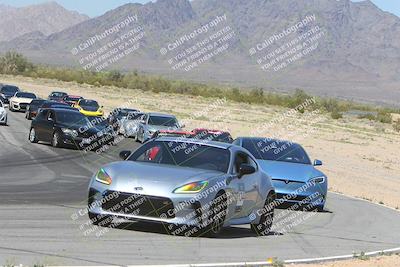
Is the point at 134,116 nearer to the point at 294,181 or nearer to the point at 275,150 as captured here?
the point at 275,150

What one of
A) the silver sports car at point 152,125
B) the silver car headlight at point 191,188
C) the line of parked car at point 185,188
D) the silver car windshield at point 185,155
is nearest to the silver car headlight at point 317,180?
the line of parked car at point 185,188

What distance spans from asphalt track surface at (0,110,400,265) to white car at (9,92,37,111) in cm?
3368

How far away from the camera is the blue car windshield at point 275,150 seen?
18.5 meters

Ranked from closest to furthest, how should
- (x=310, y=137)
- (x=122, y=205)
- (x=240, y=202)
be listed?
(x=122, y=205)
(x=240, y=202)
(x=310, y=137)

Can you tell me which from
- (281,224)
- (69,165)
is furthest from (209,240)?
(69,165)

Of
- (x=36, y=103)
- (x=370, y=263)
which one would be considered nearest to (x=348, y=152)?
(x=36, y=103)

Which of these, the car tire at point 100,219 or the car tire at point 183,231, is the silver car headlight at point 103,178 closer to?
the car tire at point 100,219

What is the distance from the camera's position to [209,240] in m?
11.7

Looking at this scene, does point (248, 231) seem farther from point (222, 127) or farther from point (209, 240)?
point (222, 127)

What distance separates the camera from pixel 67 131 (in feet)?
99.8

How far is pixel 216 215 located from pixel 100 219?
163 cm

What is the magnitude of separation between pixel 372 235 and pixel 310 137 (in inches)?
1562

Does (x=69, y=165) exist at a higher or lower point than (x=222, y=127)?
higher

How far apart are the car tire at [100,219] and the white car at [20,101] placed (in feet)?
140
